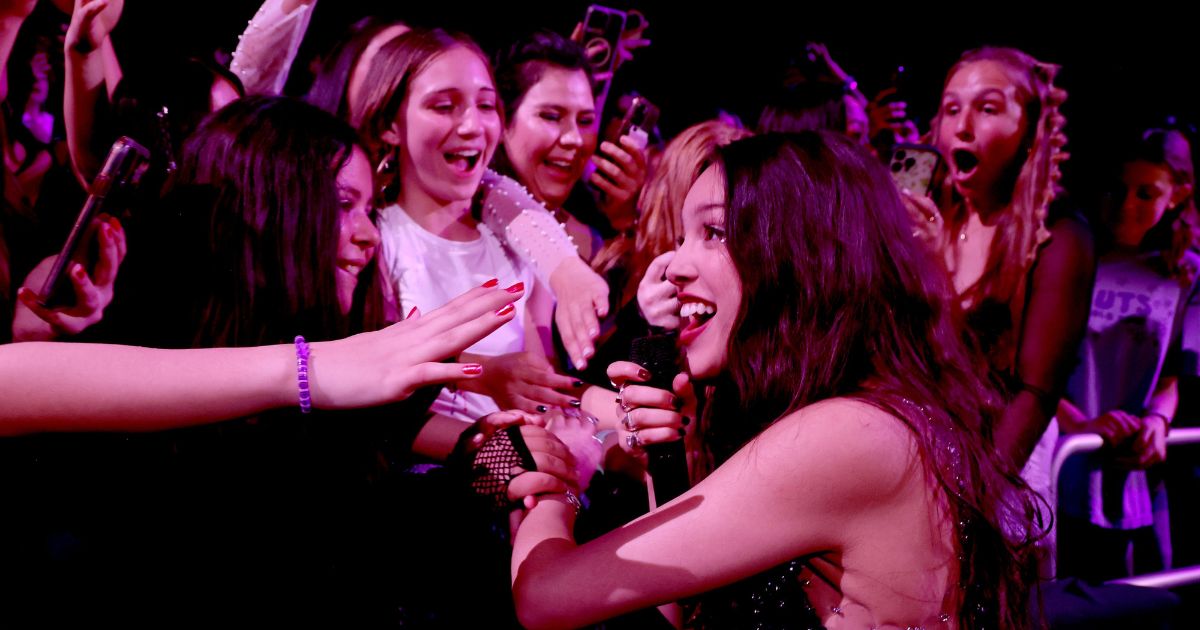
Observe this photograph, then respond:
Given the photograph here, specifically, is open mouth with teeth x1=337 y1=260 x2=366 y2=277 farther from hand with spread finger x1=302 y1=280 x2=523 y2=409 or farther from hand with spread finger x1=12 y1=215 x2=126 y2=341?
hand with spread finger x1=302 y1=280 x2=523 y2=409

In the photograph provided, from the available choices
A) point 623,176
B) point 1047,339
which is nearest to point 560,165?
point 623,176

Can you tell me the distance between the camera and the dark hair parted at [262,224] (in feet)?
5.71

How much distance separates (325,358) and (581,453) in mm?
960

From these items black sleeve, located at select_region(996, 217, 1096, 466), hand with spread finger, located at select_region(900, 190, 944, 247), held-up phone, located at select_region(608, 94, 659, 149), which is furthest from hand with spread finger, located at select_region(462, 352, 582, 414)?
black sleeve, located at select_region(996, 217, 1096, 466)

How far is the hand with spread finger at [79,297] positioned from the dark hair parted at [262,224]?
0.17m

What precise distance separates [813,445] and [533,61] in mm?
1749

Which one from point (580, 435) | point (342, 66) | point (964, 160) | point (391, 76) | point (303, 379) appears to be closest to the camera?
point (303, 379)

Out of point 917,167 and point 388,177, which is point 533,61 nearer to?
point 388,177

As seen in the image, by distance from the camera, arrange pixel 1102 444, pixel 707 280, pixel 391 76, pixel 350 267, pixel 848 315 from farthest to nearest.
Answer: pixel 1102 444
pixel 391 76
pixel 350 267
pixel 707 280
pixel 848 315

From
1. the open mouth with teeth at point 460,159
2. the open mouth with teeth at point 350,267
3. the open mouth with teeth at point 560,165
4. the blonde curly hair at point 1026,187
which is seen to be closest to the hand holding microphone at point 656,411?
the open mouth with teeth at point 350,267

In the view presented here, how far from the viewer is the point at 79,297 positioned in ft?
5.83

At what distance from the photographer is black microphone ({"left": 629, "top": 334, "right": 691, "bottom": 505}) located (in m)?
1.68

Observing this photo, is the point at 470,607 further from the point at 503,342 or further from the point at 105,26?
the point at 105,26

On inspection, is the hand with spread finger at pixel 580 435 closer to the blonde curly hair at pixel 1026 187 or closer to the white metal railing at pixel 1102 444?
the blonde curly hair at pixel 1026 187
